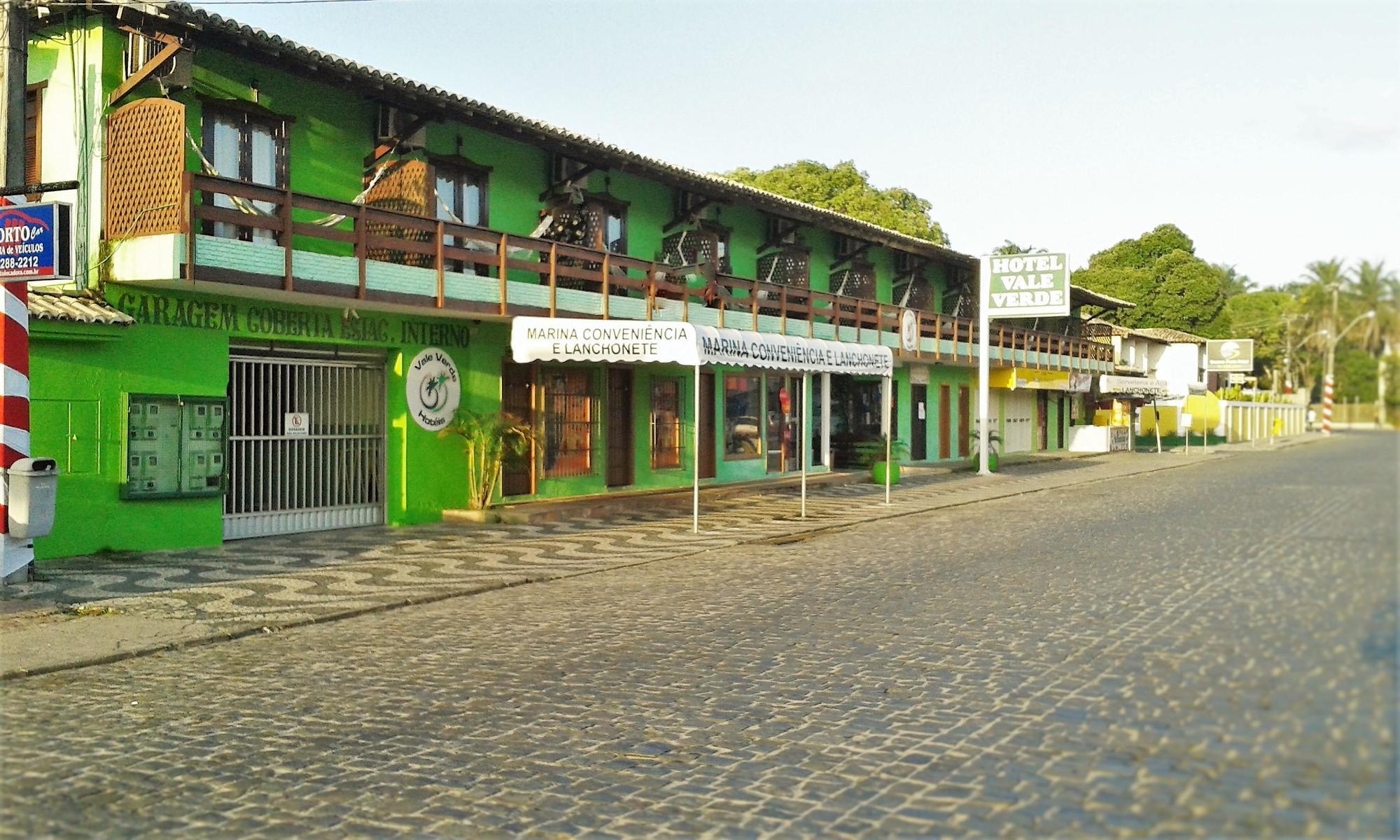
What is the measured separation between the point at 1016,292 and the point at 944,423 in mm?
5913

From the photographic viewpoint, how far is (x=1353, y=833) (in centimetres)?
214

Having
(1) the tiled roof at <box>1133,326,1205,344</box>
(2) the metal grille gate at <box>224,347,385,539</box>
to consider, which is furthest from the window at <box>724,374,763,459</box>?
(1) the tiled roof at <box>1133,326,1205,344</box>

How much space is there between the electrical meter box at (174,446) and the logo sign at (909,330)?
18607mm

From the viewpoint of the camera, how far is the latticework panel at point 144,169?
41.4ft

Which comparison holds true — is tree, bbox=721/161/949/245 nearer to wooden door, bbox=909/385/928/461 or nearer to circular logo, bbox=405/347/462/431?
wooden door, bbox=909/385/928/461

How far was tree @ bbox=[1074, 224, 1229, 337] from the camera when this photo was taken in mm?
60812

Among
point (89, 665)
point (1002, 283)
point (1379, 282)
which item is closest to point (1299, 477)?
point (1379, 282)

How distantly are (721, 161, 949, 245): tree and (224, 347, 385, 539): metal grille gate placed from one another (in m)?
31.7

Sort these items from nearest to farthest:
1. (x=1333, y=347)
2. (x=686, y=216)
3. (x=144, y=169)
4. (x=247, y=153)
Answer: (x=1333, y=347) → (x=144, y=169) → (x=247, y=153) → (x=686, y=216)

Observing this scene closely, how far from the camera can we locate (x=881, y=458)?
27375mm

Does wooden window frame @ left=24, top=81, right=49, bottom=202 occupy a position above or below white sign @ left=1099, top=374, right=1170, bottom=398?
above

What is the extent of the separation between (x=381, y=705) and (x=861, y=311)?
2202cm

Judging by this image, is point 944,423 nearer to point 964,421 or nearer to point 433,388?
point 964,421

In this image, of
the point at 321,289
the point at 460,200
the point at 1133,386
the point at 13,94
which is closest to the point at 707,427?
the point at 460,200
